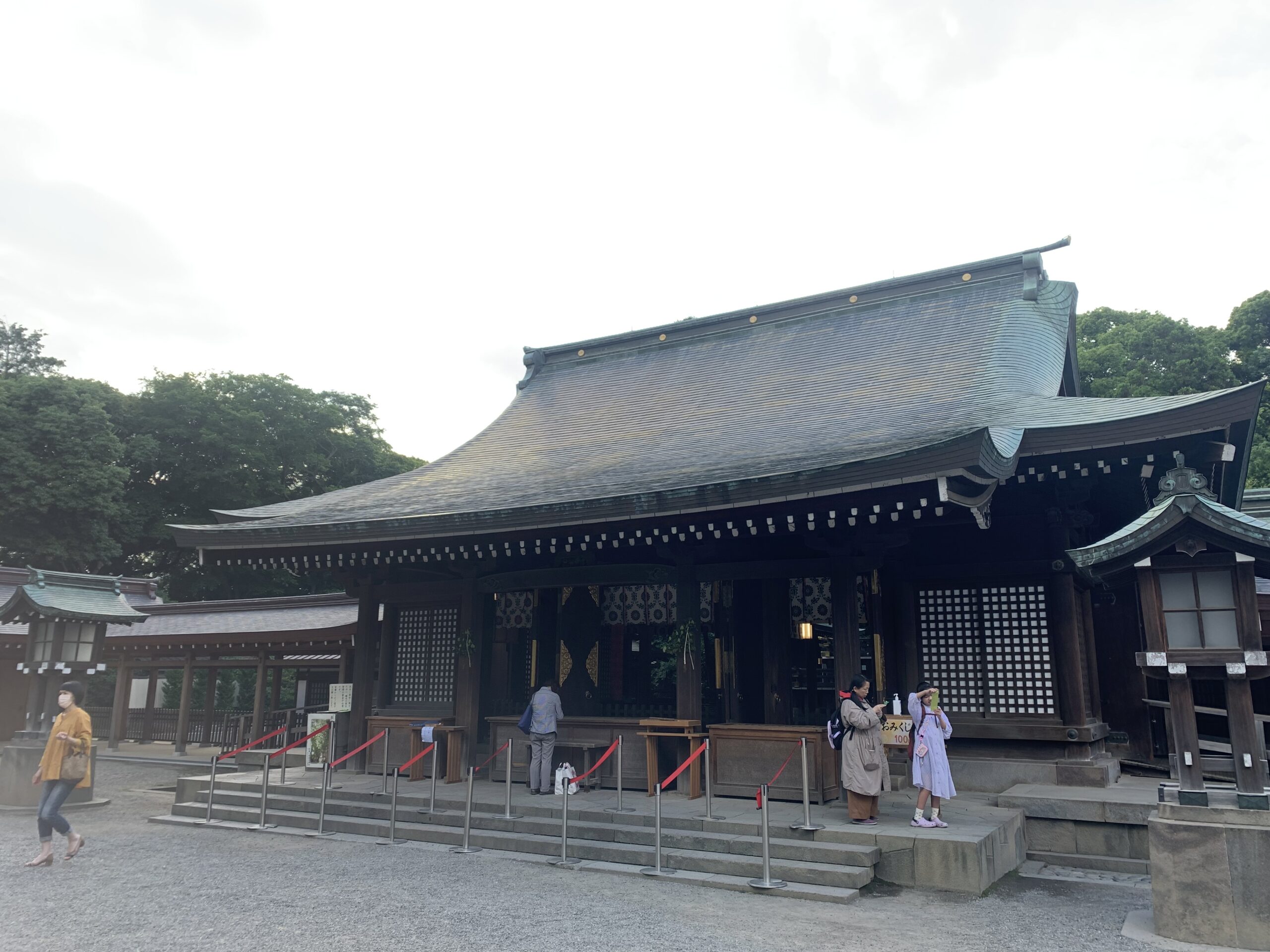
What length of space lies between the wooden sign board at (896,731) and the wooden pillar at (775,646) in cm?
218

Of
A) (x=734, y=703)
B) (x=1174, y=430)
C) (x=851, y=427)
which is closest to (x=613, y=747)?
(x=734, y=703)

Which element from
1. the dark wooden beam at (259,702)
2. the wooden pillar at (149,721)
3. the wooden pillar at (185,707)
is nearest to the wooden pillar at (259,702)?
the dark wooden beam at (259,702)

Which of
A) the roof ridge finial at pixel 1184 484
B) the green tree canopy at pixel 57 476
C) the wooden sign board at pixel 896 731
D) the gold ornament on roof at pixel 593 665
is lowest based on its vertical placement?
the wooden sign board at pixel 896 731

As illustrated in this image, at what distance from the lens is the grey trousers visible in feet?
35.7

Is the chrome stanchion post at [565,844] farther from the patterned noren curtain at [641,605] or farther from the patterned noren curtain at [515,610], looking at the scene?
the patterned noren curtain at [515,610]

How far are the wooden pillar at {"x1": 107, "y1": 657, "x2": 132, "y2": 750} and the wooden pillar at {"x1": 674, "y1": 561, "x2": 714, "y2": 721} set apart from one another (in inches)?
717

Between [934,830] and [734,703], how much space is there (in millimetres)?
3955

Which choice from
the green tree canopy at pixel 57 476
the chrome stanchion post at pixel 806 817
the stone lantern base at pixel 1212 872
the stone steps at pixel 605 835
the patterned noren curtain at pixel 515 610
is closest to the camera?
the stone lantern base at pixel 1212 872

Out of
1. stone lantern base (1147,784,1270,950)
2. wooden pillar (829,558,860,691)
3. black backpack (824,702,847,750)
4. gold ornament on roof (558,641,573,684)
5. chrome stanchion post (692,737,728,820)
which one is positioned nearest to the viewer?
stone lantern base (1147,784,1270,950)

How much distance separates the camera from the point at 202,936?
616 cm

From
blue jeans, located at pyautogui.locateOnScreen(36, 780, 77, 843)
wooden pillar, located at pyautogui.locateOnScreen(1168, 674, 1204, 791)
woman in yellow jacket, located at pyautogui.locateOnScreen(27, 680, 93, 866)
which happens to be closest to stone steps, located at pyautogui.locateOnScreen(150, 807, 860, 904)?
woman in yellow jacket, located at pyautogui.locateOnScreen(27, 680, 93, 866)

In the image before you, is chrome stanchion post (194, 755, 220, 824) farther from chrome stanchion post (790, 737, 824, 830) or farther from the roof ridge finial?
the roof ridge finial

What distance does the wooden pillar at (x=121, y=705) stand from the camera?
22.6m

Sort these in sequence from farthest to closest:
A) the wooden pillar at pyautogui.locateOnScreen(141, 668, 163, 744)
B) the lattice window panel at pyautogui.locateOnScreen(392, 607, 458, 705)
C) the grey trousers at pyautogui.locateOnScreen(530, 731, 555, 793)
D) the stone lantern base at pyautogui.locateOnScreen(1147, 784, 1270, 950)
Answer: the wooden pillar at pyautogui.locateOnScreen(141, 668, 163, 744) → the lattice window panel at pyautogui.locateOnScreen(392, 607, 458, 705) → the grey trousers at pyautogui.locateOnScreen(530, 731, 555, 793) → the stone lantern base at pyautogui.locateOnScreen(1147, 784, 1270, 950)
